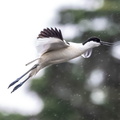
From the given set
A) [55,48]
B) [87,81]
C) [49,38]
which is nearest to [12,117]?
[87,81]

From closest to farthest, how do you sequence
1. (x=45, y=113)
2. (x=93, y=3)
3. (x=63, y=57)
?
(x=63, y=57) < (x=45, y=113) < (x=93, y=3)

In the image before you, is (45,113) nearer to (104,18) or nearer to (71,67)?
(71,67)

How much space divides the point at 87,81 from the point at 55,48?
3.92m

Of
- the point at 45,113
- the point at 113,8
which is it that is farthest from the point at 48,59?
the point at 113,8

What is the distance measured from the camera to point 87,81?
813 centimetres

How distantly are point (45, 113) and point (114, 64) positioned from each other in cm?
88

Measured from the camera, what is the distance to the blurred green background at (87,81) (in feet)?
26.1

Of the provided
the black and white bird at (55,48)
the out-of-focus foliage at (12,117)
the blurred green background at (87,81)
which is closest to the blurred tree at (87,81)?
the blurred green background at (87,81)

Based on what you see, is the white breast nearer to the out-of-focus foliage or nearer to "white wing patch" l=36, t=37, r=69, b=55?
"white wing patch" l=36, t=37, r=69, b=55

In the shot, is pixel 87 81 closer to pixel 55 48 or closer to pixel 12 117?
pixel 12 117

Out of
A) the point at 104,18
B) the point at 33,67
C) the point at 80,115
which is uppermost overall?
the point at 33,67

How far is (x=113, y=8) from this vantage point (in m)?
8.34

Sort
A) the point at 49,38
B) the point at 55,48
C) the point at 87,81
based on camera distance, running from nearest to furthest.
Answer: the point at 49,38
the point at 55,48
the point at 87,81

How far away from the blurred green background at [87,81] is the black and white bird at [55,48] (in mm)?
3661
